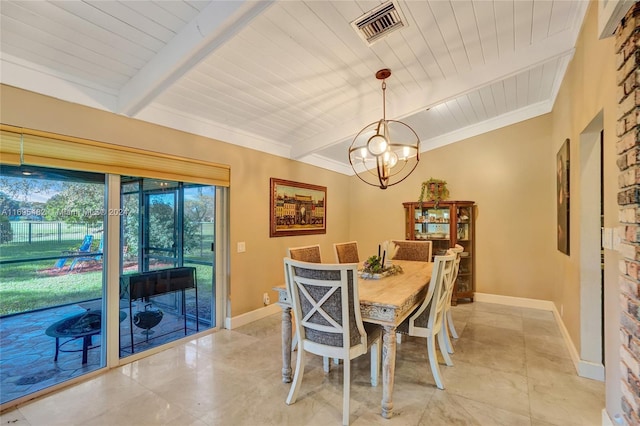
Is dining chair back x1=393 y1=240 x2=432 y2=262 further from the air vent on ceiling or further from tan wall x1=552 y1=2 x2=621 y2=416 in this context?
the air vent on ceiling

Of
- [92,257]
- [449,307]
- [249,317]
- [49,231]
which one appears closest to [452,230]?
A: [449,307]

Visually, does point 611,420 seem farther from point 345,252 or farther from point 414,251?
point 345,252

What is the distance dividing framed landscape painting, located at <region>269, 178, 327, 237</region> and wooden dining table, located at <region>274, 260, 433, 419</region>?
1.93 metres

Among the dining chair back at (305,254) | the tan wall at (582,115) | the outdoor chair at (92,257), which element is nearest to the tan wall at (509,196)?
the tan wall at (582,115)

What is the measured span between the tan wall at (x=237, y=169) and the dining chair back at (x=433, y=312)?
7.03 feet

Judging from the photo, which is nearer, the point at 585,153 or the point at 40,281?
the point at 40,281

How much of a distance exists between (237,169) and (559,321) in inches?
175

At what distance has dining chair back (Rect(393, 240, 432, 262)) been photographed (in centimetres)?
405

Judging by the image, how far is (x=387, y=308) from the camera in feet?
6.60

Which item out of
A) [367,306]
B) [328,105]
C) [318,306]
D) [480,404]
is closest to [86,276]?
[318,306]

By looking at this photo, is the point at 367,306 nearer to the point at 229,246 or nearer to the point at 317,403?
the point at 317,403

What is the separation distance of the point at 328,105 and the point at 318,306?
2360 mm

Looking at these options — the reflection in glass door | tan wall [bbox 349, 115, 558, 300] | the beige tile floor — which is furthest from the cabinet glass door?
the reflection in glass door

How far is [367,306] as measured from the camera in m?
2.09
